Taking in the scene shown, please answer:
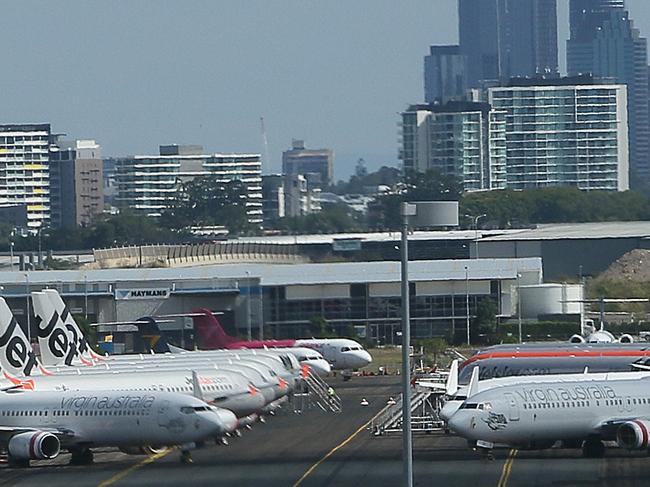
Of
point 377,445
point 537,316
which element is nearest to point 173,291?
point 537,316

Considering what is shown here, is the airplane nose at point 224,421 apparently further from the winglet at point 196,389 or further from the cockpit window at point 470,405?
the cockpit window at point 470,405

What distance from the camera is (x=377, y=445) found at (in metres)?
84.8

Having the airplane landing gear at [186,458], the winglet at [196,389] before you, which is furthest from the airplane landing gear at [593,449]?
the winglet at [196,389]

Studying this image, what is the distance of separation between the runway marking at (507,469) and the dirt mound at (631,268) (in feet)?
364

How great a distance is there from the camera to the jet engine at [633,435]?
7506 cm

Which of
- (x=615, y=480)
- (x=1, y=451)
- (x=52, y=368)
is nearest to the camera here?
(x=615, y=480)

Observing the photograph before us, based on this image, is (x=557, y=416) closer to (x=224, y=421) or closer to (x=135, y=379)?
(x=224, y=421)

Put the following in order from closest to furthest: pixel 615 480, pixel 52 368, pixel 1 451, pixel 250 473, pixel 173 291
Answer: pixel 615 480, pixel 250 473, pixel 1 451, pixel 52 368, pixel 173 291

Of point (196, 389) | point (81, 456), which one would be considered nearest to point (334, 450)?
point (196, 389)

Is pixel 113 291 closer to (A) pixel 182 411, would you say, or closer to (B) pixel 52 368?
(B) pixel 52 368

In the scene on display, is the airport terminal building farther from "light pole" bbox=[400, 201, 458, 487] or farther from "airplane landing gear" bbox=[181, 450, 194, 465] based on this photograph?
"light pole" bbox=[400, 201, 458, 487]

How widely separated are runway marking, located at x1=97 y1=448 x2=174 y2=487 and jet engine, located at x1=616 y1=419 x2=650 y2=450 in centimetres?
1892

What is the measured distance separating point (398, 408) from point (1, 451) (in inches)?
1077

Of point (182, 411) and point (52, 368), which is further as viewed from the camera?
point (52, 368)
